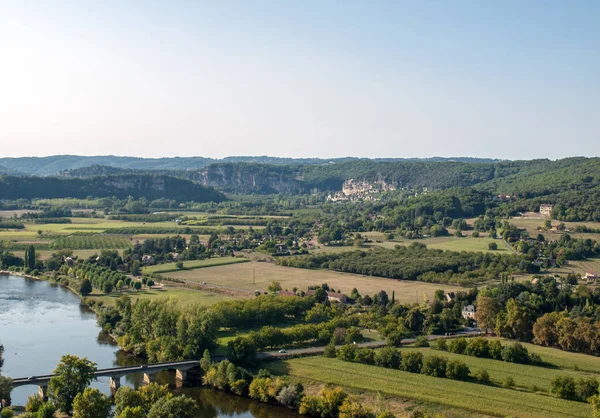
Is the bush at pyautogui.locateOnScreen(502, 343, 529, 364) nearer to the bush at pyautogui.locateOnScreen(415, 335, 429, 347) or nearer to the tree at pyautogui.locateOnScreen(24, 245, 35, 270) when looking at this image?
the bush at pyautogui.locateOnScreen(415, 335, 429, 347)

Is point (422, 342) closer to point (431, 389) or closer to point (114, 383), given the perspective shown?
point (431, 389)

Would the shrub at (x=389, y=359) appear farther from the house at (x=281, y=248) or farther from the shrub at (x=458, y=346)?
the house at (x=281, y=248)

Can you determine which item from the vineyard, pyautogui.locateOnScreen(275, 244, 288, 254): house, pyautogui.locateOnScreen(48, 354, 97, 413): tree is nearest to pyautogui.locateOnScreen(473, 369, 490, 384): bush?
pyautogui.locateOnScreen(48, 354, 97, 413): tree

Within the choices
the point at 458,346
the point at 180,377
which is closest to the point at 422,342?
the point at 458,346

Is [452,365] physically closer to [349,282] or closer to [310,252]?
[349,282]

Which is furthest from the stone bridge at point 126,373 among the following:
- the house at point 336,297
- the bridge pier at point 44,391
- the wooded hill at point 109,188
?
the wooded hill at point 109,188

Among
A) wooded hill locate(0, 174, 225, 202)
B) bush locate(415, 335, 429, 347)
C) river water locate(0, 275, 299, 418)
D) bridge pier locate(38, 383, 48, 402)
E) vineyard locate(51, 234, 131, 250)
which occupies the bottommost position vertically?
river water locate(0, 275, 299, 418)
